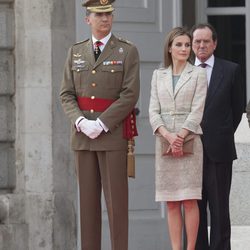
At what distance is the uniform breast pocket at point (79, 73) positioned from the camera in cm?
1052

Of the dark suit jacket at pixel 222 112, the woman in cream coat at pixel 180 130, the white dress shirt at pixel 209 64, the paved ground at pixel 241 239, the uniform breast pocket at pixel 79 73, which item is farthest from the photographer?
the paved ground at pixel 241 239

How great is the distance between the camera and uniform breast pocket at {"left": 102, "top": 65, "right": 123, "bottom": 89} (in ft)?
34.3

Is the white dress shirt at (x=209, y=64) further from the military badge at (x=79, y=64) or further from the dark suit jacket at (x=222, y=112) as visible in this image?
the military badge at (x=79, y=64)

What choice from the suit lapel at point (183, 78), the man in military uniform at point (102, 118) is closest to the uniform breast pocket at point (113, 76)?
the man in military uniform at point (102, 118)

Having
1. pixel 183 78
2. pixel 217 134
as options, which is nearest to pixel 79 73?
pixel 183 78

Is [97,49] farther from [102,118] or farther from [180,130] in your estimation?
[180,130]

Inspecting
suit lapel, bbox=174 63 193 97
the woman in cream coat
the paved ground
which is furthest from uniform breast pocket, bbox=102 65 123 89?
the paved ground

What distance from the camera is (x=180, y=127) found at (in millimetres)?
10258

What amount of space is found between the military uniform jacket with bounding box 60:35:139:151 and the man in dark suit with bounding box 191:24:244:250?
55 centimetres

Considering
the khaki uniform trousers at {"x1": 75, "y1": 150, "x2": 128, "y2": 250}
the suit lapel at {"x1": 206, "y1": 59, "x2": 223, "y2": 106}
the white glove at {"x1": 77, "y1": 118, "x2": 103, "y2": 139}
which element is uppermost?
the suit lapel at {"x1": 206, "y1": 59, "x2": 223, "y2": 106}

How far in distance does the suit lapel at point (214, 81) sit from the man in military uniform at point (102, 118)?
1.81 feet

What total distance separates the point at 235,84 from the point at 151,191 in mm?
2407

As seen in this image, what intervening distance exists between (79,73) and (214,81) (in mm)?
968

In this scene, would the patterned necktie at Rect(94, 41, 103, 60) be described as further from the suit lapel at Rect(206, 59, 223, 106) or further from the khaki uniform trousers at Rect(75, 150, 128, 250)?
the suit lapel at Rect(206, 59, 223, 106)
